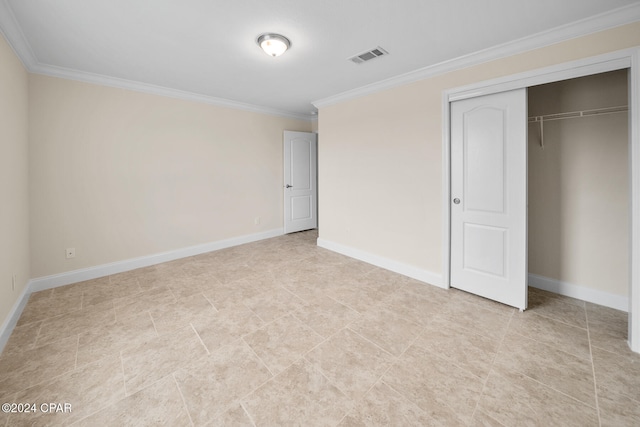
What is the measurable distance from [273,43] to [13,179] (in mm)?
2723

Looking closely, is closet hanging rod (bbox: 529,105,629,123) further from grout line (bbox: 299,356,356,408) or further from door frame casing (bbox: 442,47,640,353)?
grout line (bbox: 299,356,356,408)

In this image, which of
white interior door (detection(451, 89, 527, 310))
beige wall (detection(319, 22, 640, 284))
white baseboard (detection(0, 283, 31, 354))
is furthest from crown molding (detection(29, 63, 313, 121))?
white interior door (detection(451, 89, 527, 310))

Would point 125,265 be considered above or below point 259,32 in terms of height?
below

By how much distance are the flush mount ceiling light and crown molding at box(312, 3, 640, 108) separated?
155cm

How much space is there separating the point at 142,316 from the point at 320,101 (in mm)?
3826

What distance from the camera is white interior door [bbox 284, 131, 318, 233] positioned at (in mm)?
5434

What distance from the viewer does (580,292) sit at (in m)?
2.69

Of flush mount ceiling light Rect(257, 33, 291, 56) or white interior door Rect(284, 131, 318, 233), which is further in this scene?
white interior door Rect(284, 131, 318, 233)

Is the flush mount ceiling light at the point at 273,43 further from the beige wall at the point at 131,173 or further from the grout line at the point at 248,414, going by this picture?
the grout line at the point at 248,414

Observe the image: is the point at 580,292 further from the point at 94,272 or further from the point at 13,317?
the point at 94,272

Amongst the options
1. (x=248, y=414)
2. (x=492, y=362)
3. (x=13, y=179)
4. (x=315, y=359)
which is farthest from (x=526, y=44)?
(x=13, y=179)

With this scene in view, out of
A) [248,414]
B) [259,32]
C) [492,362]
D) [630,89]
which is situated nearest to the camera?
[248,414]

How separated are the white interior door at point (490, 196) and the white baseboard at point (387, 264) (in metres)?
0.23

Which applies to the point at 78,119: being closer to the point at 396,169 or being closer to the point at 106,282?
the point at 106,282
